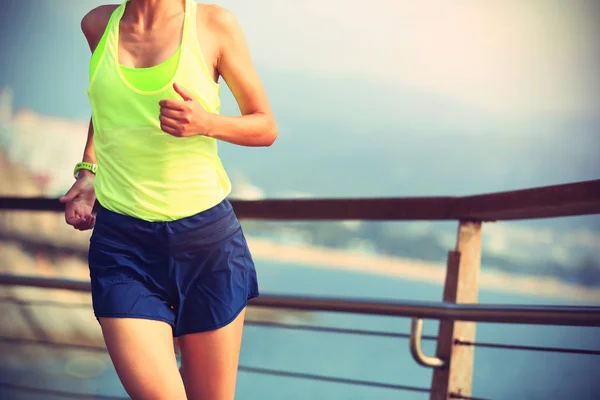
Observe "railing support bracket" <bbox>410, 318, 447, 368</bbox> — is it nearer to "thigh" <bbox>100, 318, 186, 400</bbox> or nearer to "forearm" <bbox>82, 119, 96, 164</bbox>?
"thigh" <bbox>100, 318, 186, 400</bbox>

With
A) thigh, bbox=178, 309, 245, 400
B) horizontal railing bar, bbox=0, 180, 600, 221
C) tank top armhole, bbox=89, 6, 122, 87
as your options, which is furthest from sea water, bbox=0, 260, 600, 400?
tank top armhole, bbox=89, 6, 122, 87

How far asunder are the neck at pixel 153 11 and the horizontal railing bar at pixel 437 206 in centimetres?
84

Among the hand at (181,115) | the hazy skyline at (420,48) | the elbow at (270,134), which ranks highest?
the hazy skyline at (420,48)

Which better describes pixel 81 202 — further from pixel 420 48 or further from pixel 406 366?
pixel 420 48

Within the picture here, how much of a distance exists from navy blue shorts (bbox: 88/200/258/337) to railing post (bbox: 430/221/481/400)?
2.21 feet

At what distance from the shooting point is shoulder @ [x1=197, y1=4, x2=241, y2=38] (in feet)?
4.43

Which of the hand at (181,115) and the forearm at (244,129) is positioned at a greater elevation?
the forearm at (244,129)

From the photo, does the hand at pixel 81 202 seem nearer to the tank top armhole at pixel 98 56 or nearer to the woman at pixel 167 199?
the woman at pixel 167 199

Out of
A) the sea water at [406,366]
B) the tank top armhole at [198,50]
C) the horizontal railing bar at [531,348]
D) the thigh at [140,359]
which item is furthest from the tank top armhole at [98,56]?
the horizontal railing bar at [531,348]

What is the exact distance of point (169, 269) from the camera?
52.1 inches

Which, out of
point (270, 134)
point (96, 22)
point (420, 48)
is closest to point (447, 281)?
point (270, 134)

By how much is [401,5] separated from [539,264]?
4326 mm

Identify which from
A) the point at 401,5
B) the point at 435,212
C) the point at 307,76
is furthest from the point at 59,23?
the point at 435,212

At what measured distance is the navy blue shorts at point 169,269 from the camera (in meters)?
1.30
